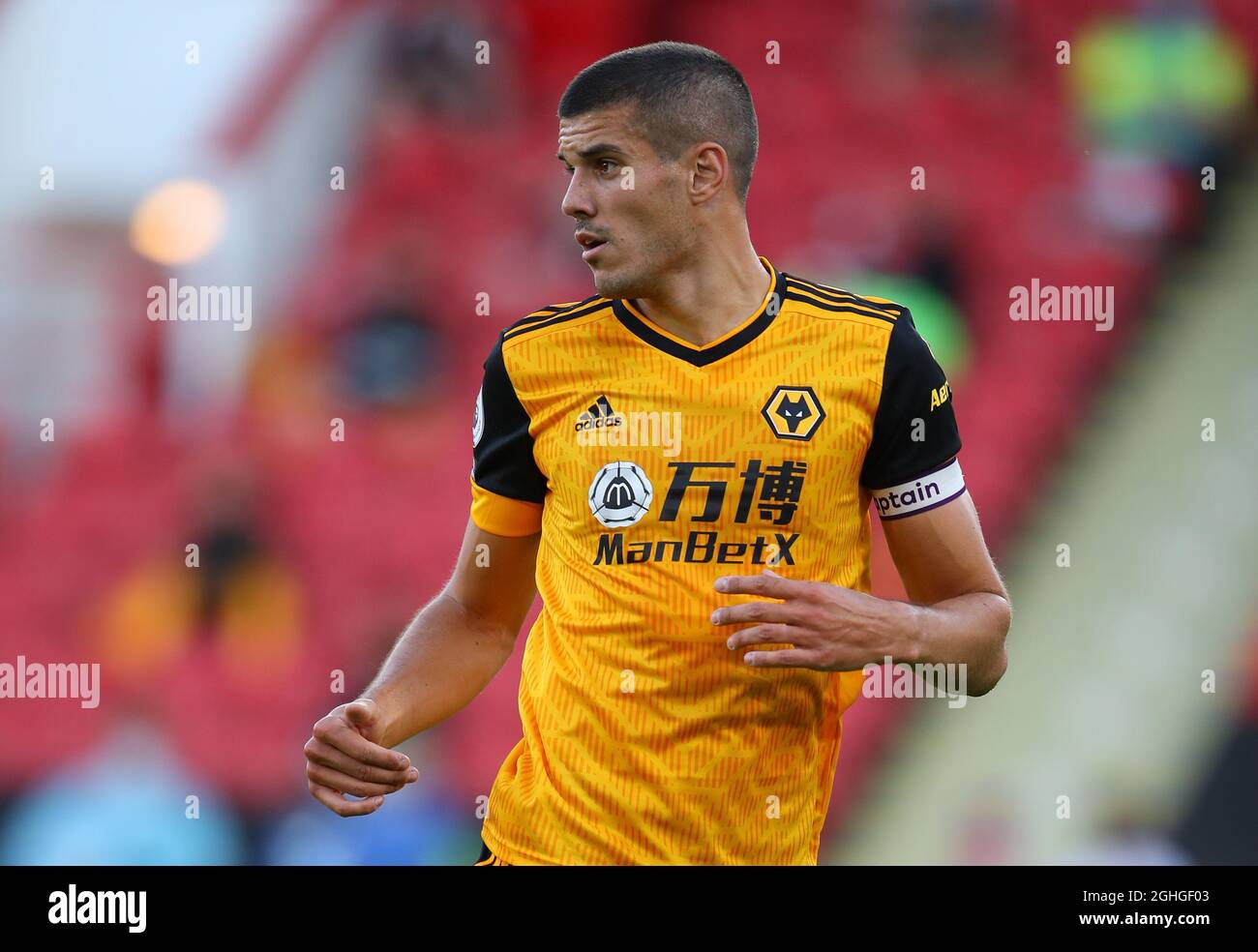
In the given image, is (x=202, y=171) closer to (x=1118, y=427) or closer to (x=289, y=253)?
(x=289, y=253)

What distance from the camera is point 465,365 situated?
7.46m

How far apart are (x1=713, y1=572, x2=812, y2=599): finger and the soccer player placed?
5.9 inches

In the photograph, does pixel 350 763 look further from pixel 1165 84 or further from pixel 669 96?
pixel 1165 84

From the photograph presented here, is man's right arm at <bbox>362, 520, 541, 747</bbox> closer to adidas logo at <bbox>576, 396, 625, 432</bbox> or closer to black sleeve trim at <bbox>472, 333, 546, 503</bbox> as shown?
black sleeve trim at <bbox>472, 333, 546, 503</bbox>

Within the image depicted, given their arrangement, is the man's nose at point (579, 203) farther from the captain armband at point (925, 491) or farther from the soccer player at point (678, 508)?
the captain armband at point (925, 491)

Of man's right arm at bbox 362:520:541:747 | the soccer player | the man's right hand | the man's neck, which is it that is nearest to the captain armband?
the soccer player

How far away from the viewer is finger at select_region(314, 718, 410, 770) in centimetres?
231

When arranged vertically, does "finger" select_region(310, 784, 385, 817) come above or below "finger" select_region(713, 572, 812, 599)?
below

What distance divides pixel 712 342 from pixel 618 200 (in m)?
0.29

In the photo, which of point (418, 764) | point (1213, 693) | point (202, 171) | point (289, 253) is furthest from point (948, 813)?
point (202, 171)

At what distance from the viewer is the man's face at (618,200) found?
2.58 m

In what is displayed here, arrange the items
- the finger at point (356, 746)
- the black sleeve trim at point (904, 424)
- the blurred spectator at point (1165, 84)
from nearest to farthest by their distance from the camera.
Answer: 1. the finger at point (356, 746)
2. the black sleeve trim at point (904, 424)
3. the blurred spectator at point (1165, 84)

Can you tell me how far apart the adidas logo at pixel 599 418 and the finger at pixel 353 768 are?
0.66 metres

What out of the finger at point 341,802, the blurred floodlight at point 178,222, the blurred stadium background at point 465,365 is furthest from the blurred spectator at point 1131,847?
the blurred floodlight at point 178,222
